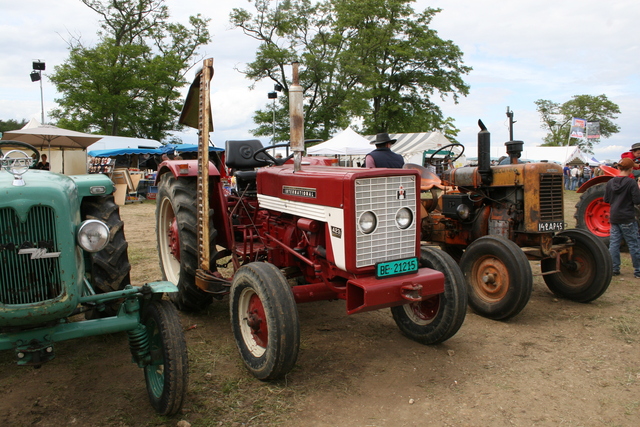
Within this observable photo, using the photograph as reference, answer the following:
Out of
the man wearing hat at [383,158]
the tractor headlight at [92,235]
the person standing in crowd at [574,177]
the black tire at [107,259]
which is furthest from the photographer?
the person standing in crowd at [574,177]

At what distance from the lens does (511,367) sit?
10.7ft

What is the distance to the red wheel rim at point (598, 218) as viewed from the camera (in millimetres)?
7295

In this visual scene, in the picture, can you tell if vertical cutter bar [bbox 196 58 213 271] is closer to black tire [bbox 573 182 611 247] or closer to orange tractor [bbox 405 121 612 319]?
orange tractor [bbox 405 121 612 319]

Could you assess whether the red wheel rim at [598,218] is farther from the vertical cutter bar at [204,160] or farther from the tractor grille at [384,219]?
the vertical cutter bar at [204,160]

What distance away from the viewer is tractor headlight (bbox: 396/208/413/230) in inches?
120

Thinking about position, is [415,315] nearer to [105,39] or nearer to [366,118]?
[366,118]

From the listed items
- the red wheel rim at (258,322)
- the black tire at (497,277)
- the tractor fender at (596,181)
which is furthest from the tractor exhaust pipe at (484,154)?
the tractor fender at (596,181)

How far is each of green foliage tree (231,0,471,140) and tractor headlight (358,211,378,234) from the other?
73.1ft

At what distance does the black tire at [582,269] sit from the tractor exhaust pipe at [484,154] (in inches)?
38.1

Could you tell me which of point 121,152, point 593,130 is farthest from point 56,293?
point 593,130

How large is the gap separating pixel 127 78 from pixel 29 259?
84.5 feet

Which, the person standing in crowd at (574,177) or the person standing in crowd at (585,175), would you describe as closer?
the person standing in crowd at (585,175)

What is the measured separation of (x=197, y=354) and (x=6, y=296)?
146 centimetres

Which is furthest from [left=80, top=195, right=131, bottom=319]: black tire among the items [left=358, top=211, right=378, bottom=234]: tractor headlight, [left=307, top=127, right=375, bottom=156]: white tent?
[left=307, top=127, right=375, bottom=156]: white tent
